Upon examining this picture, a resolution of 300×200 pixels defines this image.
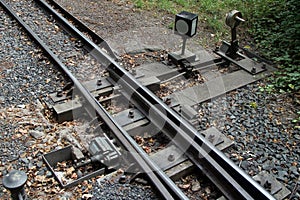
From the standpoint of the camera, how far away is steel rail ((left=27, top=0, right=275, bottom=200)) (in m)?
3.20

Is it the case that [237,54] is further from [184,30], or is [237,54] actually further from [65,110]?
[65,110]

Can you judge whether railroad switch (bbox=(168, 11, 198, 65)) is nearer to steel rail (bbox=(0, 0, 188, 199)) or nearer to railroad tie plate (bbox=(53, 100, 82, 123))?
steel rail (bbox=(0, 0, 188, 199))

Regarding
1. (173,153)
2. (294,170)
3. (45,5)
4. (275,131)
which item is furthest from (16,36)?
(294,170)

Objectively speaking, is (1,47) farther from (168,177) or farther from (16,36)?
(168,177)

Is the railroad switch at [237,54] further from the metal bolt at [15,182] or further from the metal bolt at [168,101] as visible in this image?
the metal bolt at [15,182]

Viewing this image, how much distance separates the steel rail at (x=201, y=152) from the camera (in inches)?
126

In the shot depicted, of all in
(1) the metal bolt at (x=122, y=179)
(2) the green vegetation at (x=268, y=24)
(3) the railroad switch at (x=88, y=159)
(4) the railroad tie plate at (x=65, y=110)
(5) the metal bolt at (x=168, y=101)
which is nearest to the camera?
(1) the metal bolt at (x=122, y=179)

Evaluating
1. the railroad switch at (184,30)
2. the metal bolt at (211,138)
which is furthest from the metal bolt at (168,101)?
the railroad switch at (184,30)

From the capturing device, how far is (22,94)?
14.7 ft

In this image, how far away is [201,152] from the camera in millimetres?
3525

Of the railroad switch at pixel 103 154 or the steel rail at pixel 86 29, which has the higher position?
the steel rail at pixel 86 29

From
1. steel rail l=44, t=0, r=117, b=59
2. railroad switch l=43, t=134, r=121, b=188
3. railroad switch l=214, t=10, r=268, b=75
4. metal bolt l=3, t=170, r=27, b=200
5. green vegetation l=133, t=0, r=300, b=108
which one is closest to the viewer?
metal bolt l=3, t=170, r=27, b=200

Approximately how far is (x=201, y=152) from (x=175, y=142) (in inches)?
14.0

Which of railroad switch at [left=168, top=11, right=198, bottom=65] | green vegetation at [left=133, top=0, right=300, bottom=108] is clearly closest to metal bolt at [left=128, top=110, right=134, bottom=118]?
railroad switch at [left=168, top=11, right=198, bottom=65]
